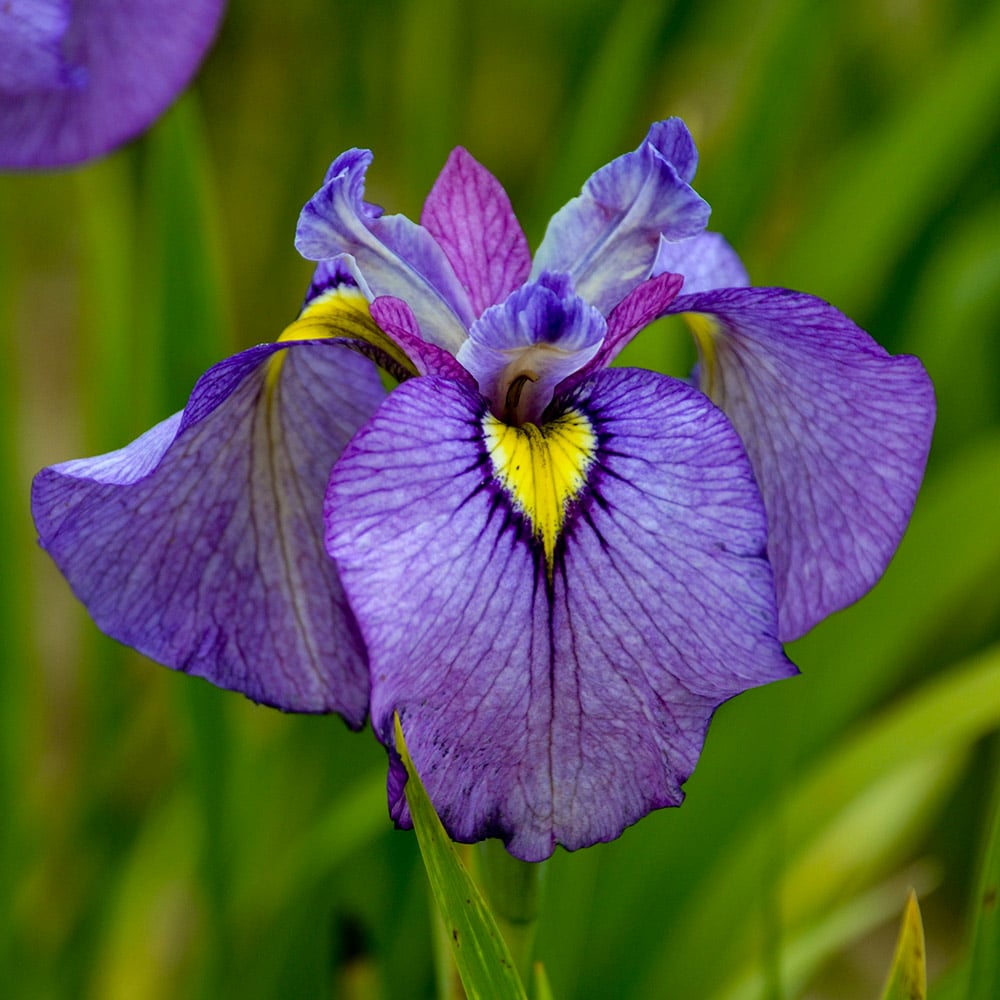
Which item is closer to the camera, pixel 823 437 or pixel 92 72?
pixel 823 437

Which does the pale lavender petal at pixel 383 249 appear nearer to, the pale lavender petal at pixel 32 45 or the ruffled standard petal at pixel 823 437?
the ruffled standard petal at pixel 823 437

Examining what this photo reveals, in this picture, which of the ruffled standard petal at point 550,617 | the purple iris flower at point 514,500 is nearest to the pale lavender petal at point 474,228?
the purple iris flower at point 514,500

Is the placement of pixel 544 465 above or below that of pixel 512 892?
above

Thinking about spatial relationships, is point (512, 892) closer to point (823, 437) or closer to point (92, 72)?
point (823, 437)

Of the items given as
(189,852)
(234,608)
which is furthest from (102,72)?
(189,852)

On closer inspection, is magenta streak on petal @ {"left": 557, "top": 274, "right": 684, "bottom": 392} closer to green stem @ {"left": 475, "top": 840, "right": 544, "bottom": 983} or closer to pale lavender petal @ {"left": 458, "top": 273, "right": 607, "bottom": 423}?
pale lavender petal @ {"left": 458, "top": 273, "right": 607, "bottom": 423}

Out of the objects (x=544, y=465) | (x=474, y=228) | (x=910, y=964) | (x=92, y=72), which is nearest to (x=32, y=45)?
(x=92, y=72)
